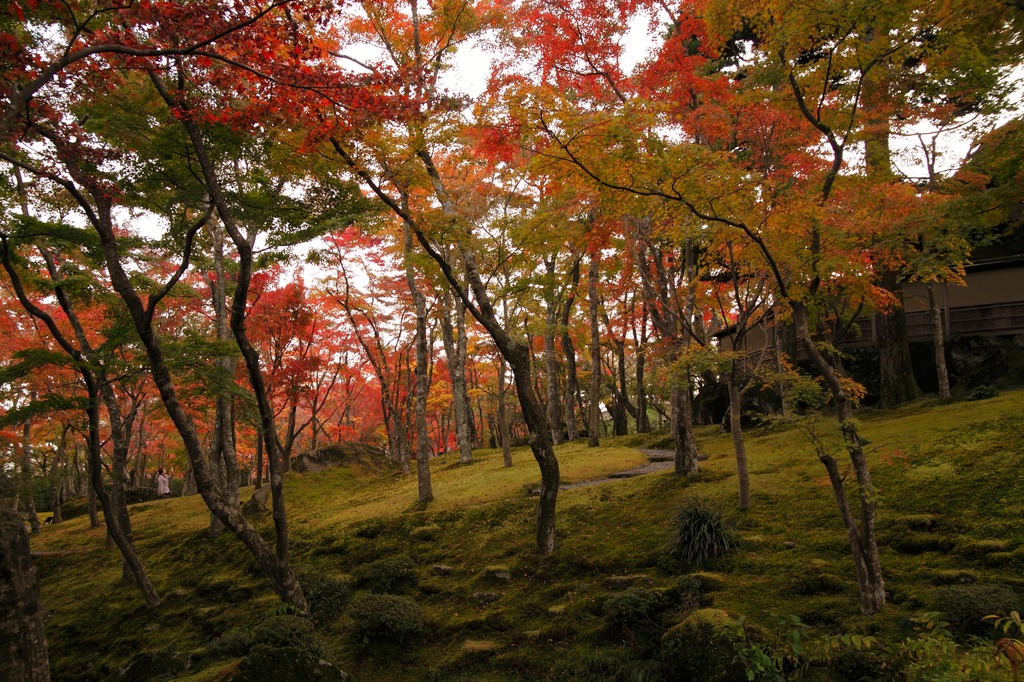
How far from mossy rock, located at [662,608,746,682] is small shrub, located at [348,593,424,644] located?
374 cm

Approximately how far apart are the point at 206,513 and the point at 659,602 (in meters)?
14.6

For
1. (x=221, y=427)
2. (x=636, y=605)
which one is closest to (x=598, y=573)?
(x=636, y=605)

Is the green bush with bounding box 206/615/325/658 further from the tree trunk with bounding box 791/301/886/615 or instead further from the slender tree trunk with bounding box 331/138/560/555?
the tree trunk with bounding box 791/301/886/615

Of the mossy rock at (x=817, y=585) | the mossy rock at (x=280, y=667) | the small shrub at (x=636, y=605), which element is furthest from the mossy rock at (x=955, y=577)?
the mossy rock at (x=280, y=667)

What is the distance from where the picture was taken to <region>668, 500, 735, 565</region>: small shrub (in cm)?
790

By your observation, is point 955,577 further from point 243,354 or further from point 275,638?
point 243,354

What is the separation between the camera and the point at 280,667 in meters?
5.69

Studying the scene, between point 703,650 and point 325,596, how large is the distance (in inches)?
262

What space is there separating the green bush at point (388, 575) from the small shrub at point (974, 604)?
→ 295 inches

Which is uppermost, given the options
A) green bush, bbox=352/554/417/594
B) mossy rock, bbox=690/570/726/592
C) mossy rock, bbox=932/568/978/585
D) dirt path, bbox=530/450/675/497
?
dirt path, bbox=530/450/675/497

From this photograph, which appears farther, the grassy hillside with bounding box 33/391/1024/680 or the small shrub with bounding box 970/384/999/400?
the small shrub with bounding box 970/384/999/400

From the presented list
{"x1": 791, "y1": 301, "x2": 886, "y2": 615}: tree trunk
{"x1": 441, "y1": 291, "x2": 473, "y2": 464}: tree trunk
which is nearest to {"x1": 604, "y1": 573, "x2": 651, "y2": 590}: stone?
{"x1": 791, "y1": 301, "x2": 886, "y2": 615}: tree trunk

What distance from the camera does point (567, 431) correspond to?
22078 millimetres

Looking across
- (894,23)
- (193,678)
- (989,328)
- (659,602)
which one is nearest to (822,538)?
(659,602)
